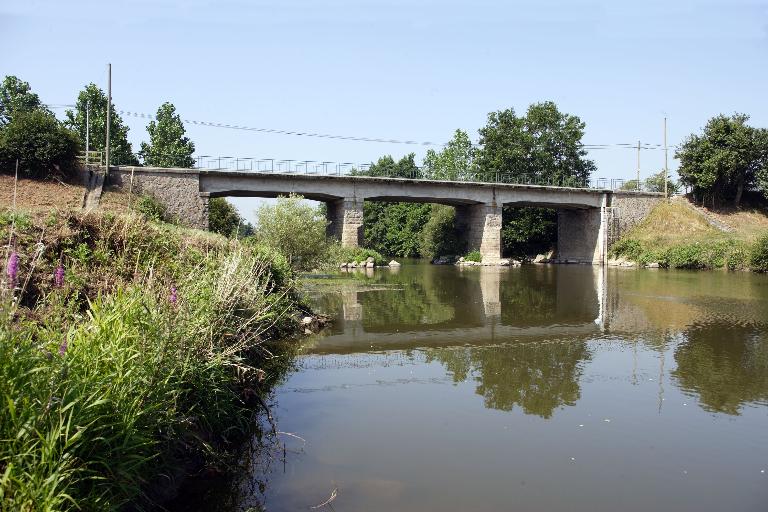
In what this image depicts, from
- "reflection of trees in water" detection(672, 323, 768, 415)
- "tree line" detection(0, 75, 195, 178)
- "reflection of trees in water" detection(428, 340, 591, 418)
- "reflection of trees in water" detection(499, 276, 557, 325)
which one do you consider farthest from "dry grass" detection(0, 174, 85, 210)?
"reflection of trees in water" detection(672, 323, 768, 415)

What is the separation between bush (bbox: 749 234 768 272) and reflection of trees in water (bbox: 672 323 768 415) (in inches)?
1161

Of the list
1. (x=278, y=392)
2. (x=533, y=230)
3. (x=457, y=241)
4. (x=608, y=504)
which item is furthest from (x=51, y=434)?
(x=533, y=230)

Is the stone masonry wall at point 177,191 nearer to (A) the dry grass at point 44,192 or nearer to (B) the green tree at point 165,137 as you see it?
(A) the dry grass at point 44,192

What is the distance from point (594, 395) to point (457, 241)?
48.4m

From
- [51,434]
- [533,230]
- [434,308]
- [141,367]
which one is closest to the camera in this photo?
[51,434]

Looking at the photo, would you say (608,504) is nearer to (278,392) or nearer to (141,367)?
(141,367)

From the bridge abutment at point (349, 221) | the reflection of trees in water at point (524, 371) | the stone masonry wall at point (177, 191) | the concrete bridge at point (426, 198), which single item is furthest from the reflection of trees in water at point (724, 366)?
the bridge abutment at point (349, 221)

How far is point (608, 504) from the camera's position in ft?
20.7

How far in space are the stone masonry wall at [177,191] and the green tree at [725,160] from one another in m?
43.9

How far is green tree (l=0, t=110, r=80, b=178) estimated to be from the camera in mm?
33781

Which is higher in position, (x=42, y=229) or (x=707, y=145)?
(x=707, y=145)

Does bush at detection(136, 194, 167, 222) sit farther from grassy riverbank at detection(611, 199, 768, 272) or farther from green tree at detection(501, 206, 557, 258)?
grassy riverbank at detection(611, 199, 768, 272)

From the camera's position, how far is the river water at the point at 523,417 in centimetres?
661

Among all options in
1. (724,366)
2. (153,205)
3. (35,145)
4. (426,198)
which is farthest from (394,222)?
(724,366)
